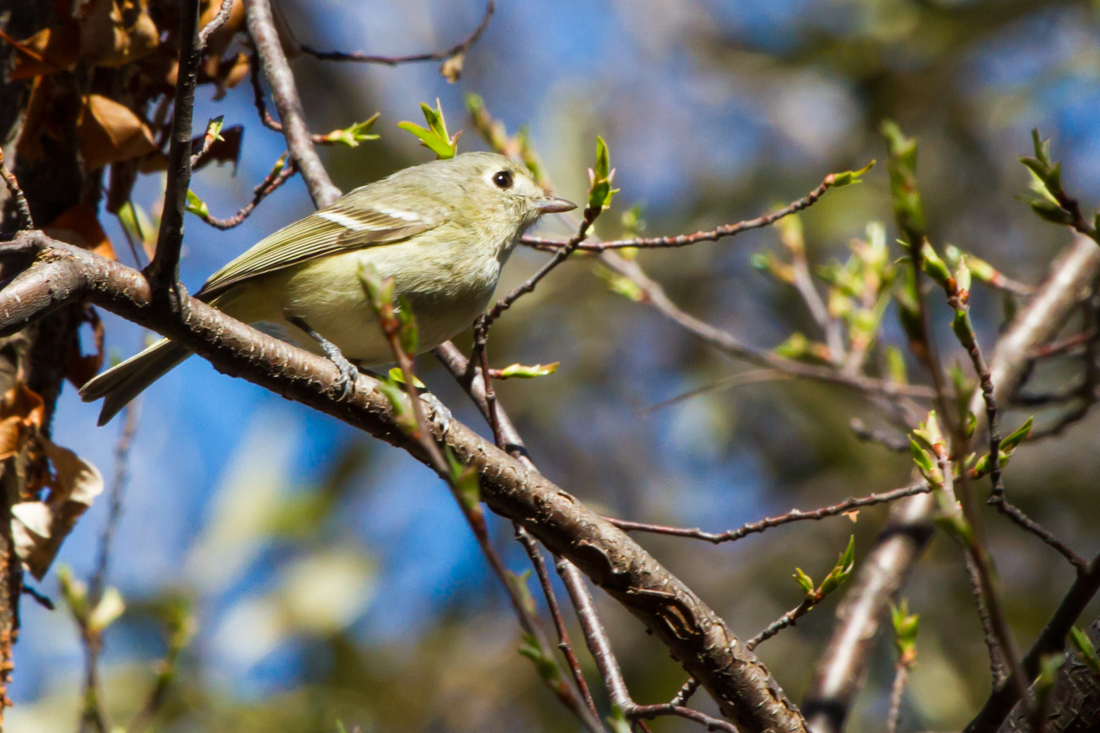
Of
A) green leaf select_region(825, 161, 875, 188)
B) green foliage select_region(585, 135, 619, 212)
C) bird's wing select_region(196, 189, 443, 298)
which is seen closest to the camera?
green foliage select_region(585, 135, 619, 212)

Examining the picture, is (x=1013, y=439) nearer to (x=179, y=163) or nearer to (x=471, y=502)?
(x=471, y=502)

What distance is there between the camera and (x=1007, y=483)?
7535 mm

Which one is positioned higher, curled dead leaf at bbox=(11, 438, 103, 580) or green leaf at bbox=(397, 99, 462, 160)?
green leaf at bbox=(397, 99, 462, 160)

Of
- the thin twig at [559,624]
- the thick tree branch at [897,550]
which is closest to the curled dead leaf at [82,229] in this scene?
the thin twig at [559,624]

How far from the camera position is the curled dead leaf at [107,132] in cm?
292

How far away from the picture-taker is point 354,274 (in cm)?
313

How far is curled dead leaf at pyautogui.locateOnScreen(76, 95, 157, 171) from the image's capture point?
2.92 metres

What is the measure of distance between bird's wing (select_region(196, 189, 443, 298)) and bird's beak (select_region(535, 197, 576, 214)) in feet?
1.59

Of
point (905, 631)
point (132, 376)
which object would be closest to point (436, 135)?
point (132, 376)

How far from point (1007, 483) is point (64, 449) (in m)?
6.99

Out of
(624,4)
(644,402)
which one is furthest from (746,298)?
(624,4)

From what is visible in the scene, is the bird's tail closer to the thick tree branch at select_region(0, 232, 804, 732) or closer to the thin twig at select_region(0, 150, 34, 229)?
the thick tree branch at select_region(0, 232, 804, 732)

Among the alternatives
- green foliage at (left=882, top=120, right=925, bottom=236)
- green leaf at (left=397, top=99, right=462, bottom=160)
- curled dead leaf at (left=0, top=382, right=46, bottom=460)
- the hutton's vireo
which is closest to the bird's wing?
the hutton's vireo

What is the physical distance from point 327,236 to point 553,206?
3.16 feet
